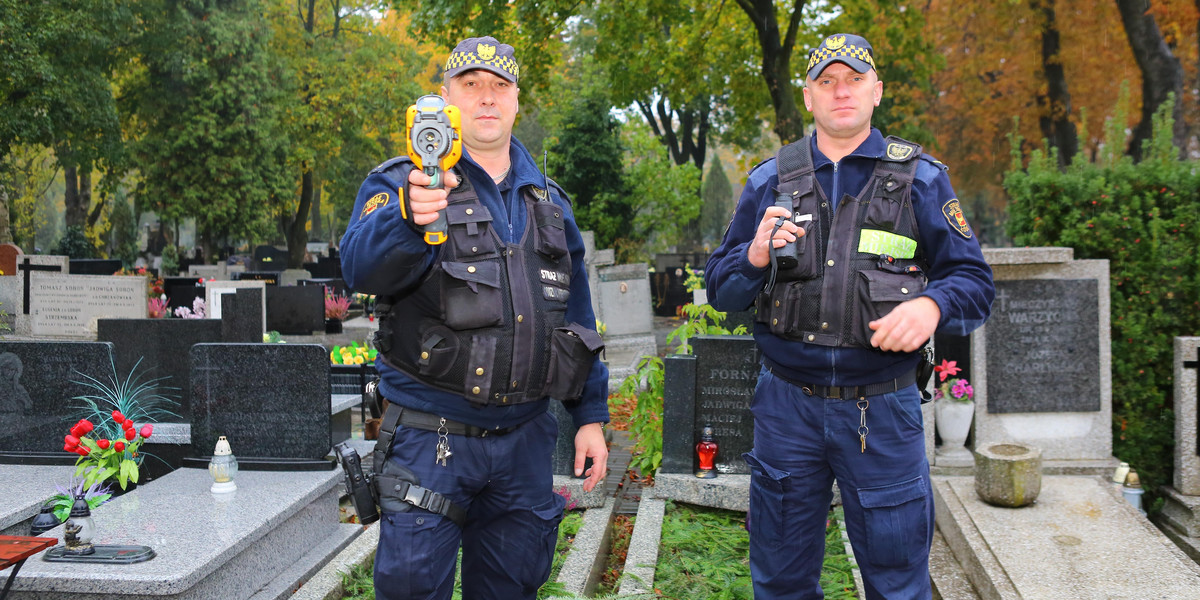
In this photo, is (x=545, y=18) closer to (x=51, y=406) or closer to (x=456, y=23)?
(x=456, y=23)

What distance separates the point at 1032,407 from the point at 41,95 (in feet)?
67.3

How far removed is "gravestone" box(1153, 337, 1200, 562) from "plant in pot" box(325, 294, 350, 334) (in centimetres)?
1020

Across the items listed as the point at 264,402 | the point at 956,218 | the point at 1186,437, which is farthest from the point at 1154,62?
the point at 264,402

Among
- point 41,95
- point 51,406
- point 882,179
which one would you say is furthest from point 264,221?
point 882,179

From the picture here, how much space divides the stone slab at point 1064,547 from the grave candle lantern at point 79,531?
4.28 metres

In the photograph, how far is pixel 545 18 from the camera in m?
15.4

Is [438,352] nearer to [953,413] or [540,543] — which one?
[540,543]

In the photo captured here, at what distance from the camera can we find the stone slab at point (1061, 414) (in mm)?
6191

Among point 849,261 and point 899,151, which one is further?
point 899,151

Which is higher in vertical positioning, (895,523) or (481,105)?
(481,105)

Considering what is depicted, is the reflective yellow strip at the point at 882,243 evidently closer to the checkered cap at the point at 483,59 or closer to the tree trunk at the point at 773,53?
the checkered cap at the point at 483,59

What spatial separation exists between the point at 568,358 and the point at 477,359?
331 millimetres

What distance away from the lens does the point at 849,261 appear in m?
3.23

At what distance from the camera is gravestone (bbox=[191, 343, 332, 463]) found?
17.3 feet
